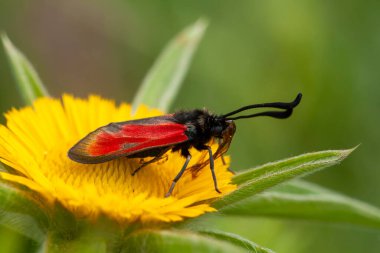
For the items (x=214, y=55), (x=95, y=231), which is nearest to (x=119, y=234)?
(x=95, y=231)

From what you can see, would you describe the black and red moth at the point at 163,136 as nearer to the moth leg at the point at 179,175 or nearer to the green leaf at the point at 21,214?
the moth leg at the point at 179,175

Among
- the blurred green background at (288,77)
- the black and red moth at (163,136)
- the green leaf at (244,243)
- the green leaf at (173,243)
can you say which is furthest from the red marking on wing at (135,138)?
the blurred green background at (288,77)

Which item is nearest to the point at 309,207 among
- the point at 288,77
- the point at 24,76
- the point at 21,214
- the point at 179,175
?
the point at 179,175

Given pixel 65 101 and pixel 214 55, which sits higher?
pixel 214 55

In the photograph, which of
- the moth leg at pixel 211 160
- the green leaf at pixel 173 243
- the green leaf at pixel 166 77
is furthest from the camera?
the green leaf at pixel 166 77

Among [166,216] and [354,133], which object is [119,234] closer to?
[166,216]

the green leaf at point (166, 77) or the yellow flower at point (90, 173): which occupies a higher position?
the green leaf at point (166, 77)

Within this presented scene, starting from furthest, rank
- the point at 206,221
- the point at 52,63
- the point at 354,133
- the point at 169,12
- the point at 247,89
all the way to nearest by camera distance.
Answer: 1. the point at 52,63
2. the point at 169,12
3. the point at 247,89
4. the point at 354,133
5. the point at 206,221

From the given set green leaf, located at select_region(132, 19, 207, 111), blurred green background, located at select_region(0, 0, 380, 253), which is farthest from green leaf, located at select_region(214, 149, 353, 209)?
blurred green background, located at select_region(0, 0, 380, 253)
